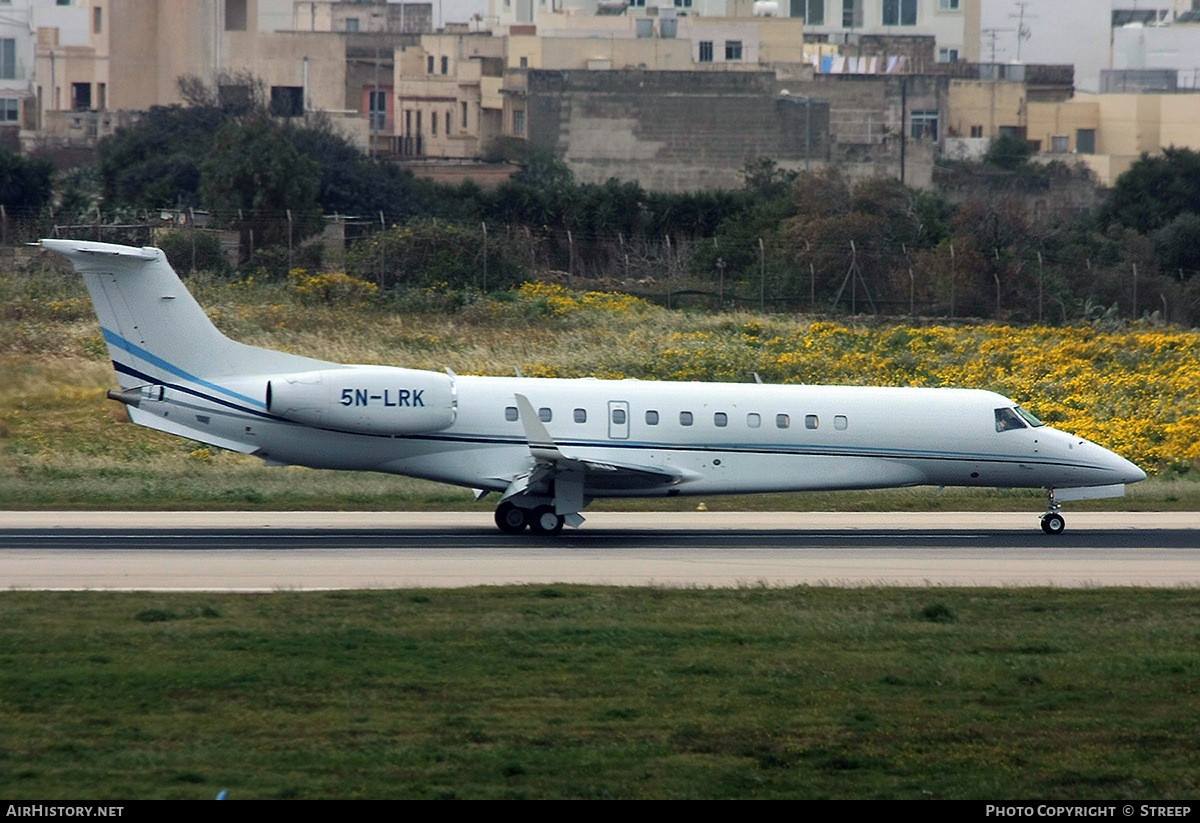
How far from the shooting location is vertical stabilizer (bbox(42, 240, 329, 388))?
24.5 meters

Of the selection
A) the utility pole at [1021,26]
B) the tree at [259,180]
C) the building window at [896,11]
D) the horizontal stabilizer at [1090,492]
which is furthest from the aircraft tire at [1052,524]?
the utility pole at [1021,26]

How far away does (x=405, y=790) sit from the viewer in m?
10.9

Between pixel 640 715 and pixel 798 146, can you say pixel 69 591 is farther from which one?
pixel 798 146

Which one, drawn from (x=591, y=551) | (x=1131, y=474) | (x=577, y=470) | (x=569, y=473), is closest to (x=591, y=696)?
(x=591, y=551)

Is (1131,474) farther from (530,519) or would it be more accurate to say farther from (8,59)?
(8,59)

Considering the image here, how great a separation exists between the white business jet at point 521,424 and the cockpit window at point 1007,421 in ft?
0.31

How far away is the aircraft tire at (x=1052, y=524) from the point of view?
26.6m

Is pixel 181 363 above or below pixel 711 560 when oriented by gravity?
above

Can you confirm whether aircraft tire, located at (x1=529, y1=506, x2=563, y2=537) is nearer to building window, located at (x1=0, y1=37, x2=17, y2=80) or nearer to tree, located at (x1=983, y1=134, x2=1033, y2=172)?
tree, located at (x1=983, y1=134, x2=1033, y2=172)

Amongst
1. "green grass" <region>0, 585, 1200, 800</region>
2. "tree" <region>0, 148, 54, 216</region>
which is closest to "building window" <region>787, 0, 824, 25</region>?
"tree" <region>0, 148, 54, 216</region>

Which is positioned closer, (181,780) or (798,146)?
(181,780)

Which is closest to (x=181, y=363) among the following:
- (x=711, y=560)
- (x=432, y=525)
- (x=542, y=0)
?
(x=432, y=525)

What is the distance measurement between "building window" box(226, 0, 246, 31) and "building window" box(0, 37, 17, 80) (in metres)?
25.1

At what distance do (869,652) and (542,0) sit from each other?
13975 centimetres
